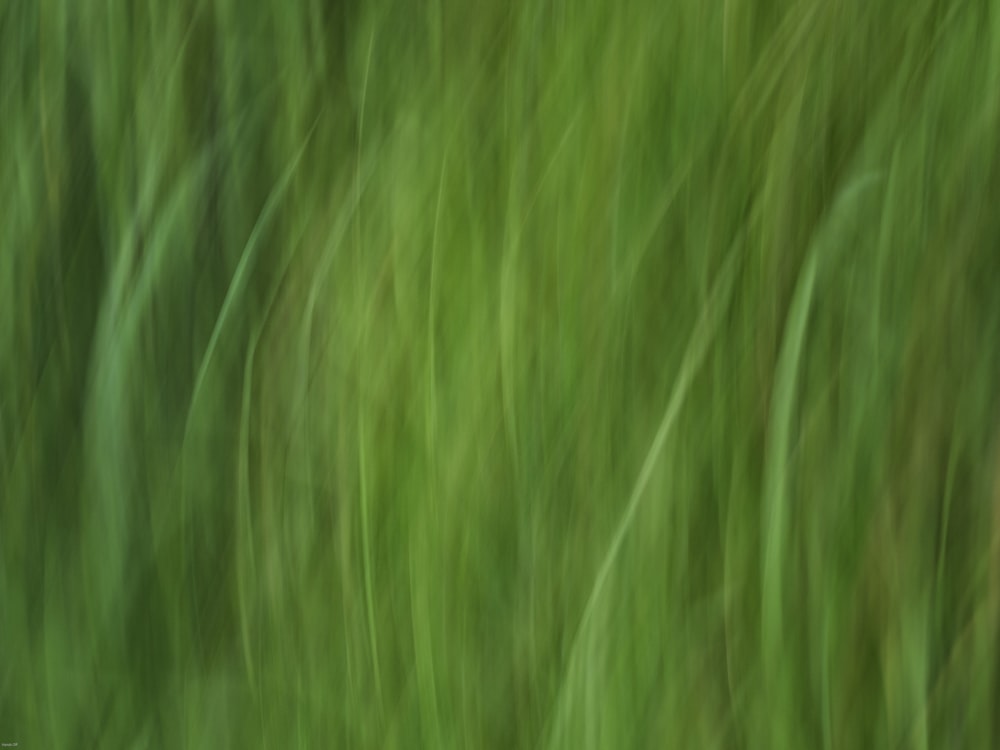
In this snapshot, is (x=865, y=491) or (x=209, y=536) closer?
(x=865, y=491)

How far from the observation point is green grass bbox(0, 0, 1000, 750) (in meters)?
0.52

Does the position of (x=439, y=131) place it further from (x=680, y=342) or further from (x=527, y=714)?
(x=527, y=714)

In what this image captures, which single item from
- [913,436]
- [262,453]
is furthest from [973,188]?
[262,453]

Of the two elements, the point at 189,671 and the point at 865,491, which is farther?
the point at 189,671

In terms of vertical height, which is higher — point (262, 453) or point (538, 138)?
point (538, 138)

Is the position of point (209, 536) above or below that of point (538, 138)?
below

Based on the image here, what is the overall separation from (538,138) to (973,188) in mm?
183

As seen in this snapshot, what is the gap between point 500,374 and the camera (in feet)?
1.90

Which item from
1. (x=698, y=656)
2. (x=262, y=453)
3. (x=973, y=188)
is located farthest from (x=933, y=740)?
(x=262, y=453)

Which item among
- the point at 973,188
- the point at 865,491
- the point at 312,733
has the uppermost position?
the point at 973,188

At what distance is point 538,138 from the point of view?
581 millimetres

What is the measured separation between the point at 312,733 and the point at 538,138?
290mm

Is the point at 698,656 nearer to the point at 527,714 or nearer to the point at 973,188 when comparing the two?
the point at 527,714

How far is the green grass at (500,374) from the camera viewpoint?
523 mm
